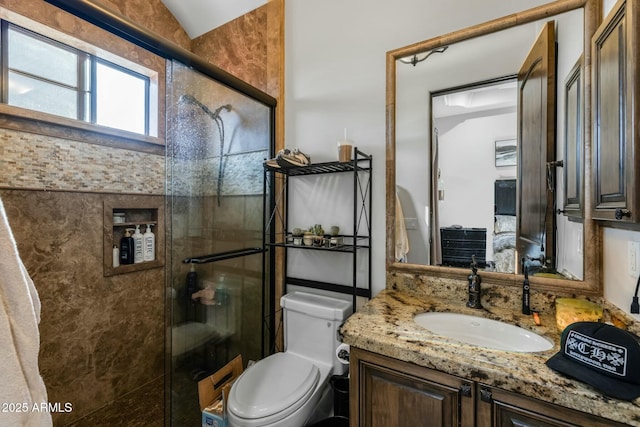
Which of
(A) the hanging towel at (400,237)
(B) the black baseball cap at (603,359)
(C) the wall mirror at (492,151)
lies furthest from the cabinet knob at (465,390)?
(A) the hanging towel at (400,237)

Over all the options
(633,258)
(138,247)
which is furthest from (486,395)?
(138,247)

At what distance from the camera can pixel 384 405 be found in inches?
36.9

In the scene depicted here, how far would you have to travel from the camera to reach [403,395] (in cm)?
90

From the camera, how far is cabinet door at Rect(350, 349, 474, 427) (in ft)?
2.69

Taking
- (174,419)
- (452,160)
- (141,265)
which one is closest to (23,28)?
(141,265)

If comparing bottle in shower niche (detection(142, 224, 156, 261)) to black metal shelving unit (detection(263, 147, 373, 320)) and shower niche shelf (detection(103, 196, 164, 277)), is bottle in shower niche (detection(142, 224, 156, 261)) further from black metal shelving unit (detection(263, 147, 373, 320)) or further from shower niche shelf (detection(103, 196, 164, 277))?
black metal shelving unit (detection(263, 147, 373, 320))

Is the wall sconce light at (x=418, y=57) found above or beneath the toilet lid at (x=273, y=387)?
above

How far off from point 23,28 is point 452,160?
257 centimetres

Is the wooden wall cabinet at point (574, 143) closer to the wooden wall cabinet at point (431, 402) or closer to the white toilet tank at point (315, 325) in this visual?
the wooden wall cabinet at point (431, 402)

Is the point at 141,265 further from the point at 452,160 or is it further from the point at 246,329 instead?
the point at 452,160

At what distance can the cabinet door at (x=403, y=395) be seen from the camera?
0.82m

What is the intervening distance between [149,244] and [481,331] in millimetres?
2174

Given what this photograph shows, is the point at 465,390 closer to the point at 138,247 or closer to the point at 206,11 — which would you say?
the point at 138,247

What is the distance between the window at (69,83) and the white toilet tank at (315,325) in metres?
1.80
